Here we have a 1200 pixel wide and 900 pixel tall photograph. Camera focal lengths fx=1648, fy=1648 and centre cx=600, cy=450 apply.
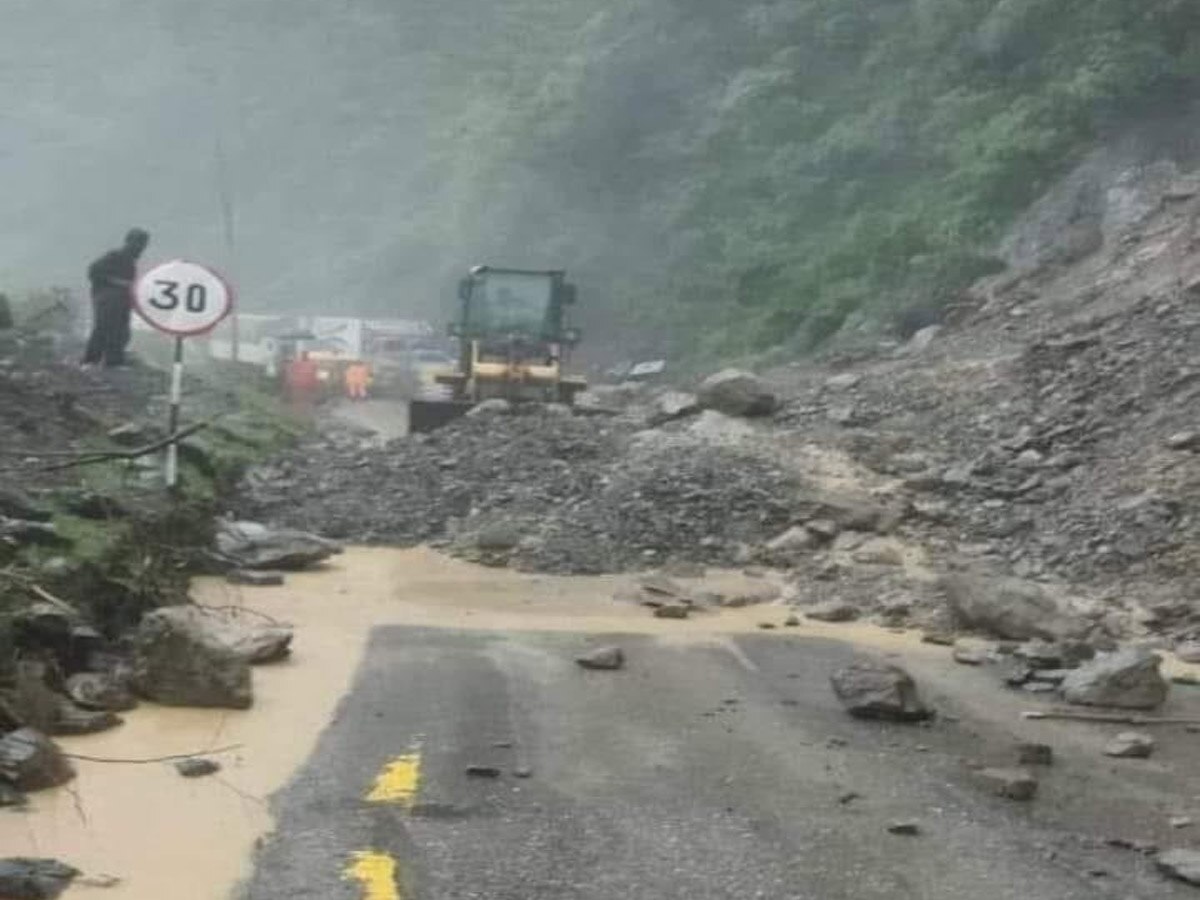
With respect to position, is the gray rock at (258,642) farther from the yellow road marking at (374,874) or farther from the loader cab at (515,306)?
the loader cab at (515,306)

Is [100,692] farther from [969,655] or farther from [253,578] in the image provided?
[969,655]

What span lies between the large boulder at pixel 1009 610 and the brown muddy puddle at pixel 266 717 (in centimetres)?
44

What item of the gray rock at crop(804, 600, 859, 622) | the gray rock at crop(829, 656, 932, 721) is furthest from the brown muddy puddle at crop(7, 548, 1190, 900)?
the gray rock at crop(829, 656, 932, 721)

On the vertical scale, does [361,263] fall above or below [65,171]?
below

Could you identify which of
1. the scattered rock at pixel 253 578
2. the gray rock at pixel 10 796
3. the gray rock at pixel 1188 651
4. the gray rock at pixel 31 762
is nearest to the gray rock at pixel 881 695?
the gray rock at pixel 1188 651

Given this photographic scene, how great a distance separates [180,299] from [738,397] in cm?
772

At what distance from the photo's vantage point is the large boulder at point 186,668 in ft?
24.8

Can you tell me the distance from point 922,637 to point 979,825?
453 centimetres

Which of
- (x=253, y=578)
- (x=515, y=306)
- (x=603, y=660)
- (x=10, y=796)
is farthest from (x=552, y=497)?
(x=515, y=306)

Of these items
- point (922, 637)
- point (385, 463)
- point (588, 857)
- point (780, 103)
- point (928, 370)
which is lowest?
point (588, 857)

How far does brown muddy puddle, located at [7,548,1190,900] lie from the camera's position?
5383 millimetres

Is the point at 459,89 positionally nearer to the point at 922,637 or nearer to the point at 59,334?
the point at 59,334

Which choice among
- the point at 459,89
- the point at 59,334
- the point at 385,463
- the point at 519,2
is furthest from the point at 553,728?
the point at 459,89

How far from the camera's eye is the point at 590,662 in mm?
8719
